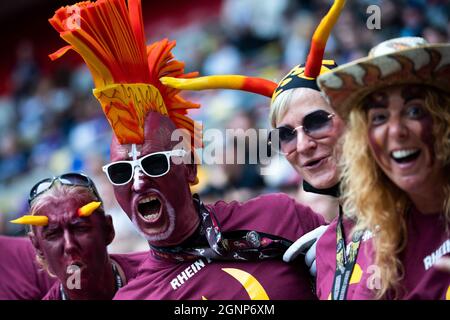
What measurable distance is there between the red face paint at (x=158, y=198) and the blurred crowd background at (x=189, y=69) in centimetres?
180

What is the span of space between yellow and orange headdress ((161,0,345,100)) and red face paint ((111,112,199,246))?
9.2 inches

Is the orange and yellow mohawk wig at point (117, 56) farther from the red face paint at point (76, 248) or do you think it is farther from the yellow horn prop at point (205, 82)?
the red face paint at point (76, 248)

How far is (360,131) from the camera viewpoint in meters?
2.83

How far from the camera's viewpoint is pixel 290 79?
11.7 ft

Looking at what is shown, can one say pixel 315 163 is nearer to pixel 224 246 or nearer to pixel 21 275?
pixel 224 246

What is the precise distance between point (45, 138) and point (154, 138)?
19.6 feet

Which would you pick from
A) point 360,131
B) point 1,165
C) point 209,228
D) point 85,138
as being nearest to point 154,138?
point 209,228

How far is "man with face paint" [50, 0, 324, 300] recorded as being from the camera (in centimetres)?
356

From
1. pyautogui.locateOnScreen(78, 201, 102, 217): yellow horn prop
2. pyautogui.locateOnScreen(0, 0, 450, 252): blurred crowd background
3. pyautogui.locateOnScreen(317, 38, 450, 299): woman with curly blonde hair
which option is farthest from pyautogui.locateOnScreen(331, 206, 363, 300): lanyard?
pyautogui.locateOnScreen(0, 0, 450, 252): blurred crowd background

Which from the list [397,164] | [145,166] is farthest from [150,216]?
[397,164]

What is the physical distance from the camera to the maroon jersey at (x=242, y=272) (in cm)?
347

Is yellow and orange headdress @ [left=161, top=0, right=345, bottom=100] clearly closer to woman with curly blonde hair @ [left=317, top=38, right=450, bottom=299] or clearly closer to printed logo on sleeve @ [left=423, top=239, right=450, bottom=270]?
woman with curly blonde hair @ [left=317, top=38, right=450, bottom=299]

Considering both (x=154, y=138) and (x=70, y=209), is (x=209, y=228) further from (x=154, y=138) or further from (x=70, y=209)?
(x=70, y=209)

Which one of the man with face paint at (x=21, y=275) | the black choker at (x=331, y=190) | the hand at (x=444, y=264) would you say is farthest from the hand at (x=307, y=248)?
the man with face paint at (x=21, y=275)
